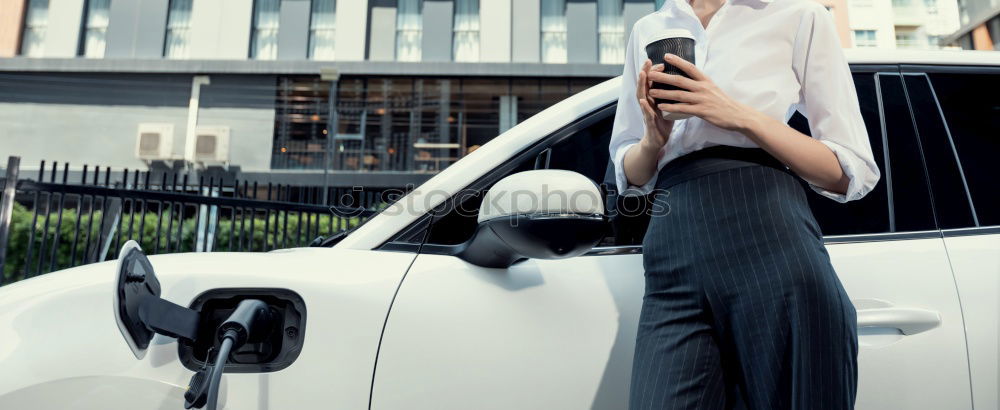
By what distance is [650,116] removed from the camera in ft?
3.36

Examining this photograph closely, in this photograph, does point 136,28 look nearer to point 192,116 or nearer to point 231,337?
point 192,116

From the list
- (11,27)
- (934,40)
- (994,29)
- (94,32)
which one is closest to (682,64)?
(934,40)

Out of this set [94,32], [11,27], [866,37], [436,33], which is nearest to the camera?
[866,37]

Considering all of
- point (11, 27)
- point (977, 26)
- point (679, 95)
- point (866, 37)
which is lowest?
point (679, 95)

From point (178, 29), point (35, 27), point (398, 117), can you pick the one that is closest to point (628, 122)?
point (398, 117)

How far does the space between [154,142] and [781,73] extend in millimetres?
19687

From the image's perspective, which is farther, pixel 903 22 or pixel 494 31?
pixel 494 31

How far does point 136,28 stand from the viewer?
17.7 metres

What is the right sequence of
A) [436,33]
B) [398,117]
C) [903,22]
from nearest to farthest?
1. [903,22]
2. [436,33]
3. [398,117]

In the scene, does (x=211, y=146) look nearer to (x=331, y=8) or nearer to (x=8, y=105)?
(x=331, y=8)

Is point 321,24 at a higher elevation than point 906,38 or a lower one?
higher

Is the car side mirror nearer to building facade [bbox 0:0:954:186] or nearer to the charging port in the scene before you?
the charging port

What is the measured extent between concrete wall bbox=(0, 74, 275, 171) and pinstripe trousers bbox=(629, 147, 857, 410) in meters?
18.3

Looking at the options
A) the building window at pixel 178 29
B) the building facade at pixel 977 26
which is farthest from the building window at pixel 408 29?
the building facade at pixel 977 26
